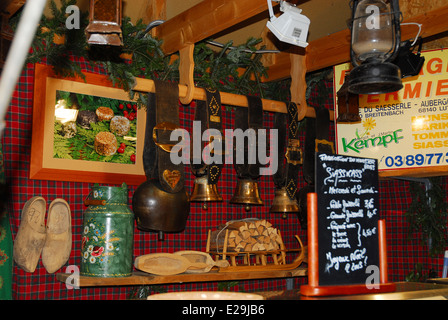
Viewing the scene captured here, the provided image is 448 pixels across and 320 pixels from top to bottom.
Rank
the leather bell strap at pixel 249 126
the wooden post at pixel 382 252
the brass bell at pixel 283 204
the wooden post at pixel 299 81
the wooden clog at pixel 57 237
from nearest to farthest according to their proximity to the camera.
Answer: the wooden post at pixel 382 252 → the wooden clog at pixel 57 237 → the leather bell strap at pixel 249 126 → the brass bell at pixel 283 204 → the wooden post at pixel 299 81

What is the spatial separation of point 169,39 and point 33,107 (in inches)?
48.7

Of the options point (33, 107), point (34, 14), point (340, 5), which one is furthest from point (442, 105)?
point (34, 14)

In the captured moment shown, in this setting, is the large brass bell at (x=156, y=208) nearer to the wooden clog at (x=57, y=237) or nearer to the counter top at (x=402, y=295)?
the wooden clog at (x=57, y=237)

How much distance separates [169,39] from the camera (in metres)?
3.98

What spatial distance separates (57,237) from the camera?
3.32 metres

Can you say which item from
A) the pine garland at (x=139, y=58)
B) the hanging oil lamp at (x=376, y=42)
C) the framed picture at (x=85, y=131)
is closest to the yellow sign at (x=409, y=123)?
the pine garland at (x=139, y=58)

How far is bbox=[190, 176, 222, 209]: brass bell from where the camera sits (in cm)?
391

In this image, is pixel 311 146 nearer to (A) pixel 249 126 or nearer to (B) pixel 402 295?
(A) pixel 249 126

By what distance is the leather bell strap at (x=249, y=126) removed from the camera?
4180 millimetres

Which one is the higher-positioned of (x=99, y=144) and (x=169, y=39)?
(x=169, y=39)

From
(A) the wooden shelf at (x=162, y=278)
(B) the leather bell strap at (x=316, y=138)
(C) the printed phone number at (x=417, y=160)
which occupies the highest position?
(B) the leather bell strap at (x=316, y=138)

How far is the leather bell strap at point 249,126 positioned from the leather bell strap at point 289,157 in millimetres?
294

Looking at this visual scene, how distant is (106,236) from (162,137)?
2.80 feet

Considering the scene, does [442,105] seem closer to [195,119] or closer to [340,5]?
[340,5]
